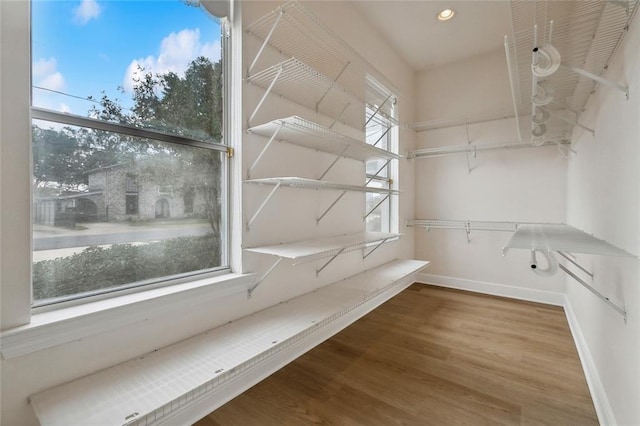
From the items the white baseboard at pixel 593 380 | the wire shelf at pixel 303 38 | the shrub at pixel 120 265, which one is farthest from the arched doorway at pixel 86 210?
the white baseboard at pixel 593 380

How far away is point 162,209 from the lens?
136 centimetres

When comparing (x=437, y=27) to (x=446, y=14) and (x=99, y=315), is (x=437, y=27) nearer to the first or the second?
(x=446, y=14)

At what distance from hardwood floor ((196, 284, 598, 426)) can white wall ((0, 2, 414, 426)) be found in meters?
0.46

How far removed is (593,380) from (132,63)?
2839mm

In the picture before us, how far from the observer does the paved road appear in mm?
1045

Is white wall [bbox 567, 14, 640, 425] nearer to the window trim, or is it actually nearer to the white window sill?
the white window sill

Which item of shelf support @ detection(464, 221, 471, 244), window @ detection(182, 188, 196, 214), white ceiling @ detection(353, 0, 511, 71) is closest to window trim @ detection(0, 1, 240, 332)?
window @ detection(182, 188, 196, 214)

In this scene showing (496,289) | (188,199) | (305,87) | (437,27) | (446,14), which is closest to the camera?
(188,199)

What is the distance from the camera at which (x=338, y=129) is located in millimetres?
2307

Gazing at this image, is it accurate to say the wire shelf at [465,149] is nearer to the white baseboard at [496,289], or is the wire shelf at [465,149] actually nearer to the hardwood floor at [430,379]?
the white baseboard at [496,289]

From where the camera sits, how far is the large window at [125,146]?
1.05m

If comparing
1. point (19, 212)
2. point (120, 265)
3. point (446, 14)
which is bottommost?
point (120, 265)

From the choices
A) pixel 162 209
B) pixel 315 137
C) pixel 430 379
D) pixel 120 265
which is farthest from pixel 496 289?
pixel 120 265

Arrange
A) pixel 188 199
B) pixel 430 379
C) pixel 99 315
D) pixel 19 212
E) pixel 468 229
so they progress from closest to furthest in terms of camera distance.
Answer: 1. pixel 19 212
2. pixel 99 315
3. pixel 188 199
4. pixel 430 379
5. pixel 468 229
